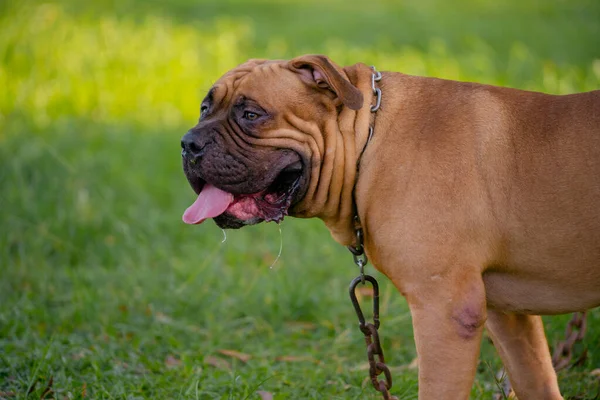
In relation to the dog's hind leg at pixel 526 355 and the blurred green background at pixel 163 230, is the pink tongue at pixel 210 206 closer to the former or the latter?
the blurred green background at pixel 163 230

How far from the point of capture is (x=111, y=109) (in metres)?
8.92

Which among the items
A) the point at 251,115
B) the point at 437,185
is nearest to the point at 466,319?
the point at 437,185

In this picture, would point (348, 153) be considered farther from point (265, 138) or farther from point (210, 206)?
point (210, 206)

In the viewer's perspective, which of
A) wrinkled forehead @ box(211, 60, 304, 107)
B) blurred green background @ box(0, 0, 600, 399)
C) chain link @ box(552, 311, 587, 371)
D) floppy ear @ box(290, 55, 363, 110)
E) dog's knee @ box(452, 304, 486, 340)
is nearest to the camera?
dog's knee @ box(452, 304, 486, 340)

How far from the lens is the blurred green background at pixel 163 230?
180 inches

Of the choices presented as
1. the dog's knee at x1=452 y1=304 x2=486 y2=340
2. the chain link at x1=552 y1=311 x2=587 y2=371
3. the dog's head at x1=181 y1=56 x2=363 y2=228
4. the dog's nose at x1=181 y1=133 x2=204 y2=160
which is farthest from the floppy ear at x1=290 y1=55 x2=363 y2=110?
the chain link at x1=552 y1=311 x2=587 y2=371

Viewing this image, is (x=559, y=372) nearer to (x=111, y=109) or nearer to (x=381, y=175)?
(x=381, y=175)

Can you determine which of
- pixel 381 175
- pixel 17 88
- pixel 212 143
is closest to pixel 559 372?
pixel 381 175

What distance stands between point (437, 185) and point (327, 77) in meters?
0.68

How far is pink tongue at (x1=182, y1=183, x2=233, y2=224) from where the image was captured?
3.77 metres

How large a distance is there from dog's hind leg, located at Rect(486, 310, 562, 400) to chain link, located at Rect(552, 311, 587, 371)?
0.60 m

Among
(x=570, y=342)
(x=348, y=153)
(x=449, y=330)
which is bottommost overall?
(x=570, y=342)

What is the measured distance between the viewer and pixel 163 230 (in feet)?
22.5

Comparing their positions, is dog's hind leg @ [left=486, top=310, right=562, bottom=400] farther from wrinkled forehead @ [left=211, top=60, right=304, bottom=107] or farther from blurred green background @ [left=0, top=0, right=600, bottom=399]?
wrinkled forehead @ [left=211, top=60, right=304, bottom=107]
